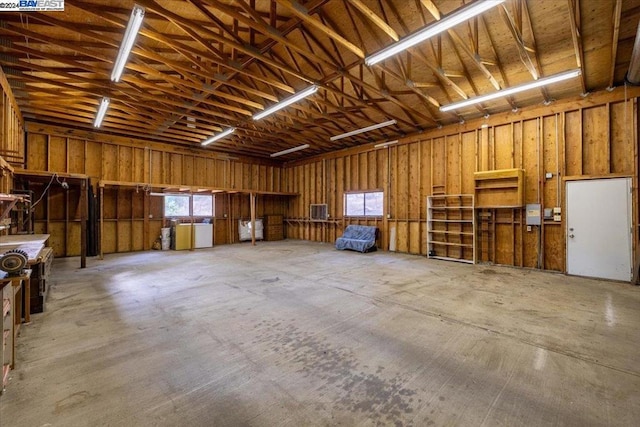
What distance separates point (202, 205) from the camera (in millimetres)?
11766

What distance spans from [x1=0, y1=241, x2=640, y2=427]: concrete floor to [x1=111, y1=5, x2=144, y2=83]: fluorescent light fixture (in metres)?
3.99

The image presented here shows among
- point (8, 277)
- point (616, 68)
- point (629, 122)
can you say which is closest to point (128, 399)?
point (8, 277)

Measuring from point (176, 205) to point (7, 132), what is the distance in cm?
562

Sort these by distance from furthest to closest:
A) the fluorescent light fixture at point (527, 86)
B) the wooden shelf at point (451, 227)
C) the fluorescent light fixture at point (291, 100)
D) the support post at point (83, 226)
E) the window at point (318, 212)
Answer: the window at point (318, 212) → the wooden shelf at point (451, 227) → the support post at point (83, 226) → the fluorescent light fixture at point (291, 100) → the fluorescent light fixture at point (527, 86)

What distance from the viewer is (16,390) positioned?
2.07 metres

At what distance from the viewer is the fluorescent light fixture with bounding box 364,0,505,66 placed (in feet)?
10.8

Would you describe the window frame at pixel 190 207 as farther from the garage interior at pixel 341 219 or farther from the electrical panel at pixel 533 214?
the electrical panel at pixel 533 214

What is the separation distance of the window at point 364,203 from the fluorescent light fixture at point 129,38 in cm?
832

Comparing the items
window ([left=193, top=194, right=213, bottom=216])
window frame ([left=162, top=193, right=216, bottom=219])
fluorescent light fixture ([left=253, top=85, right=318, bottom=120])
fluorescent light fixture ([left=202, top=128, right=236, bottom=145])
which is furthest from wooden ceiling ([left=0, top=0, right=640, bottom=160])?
window ([left=193, top=194, right=213, bottom=216])

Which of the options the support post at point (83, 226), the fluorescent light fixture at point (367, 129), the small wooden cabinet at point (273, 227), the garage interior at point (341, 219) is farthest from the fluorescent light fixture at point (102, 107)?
the small wooden cabinet at point (273, 227)

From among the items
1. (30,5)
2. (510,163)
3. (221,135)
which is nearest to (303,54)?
(30,5)

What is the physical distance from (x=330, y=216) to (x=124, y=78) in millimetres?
8673

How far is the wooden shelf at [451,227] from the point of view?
311 inches

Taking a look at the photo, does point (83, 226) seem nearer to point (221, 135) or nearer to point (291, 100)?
point (221, 135)
